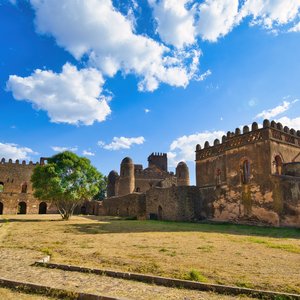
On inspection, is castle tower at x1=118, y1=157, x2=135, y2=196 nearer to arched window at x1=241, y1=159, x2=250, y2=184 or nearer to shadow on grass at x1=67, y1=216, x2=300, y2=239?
shadow on grass at x1=67, y1=216, x2=300, y2=239

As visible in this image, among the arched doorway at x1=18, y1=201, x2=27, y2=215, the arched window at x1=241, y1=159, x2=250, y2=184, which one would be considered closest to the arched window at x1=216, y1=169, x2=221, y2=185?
the arched window at x1=241, y1=159, x2=250, y2=184

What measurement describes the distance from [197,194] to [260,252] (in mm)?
15642

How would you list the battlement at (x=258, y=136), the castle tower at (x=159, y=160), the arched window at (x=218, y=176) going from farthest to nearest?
the castle tower at (x=159, y=160)
the arched window at (x=218, y=176)
the battlement at (x=258, y=136)

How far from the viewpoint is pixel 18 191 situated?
47938 millimetres

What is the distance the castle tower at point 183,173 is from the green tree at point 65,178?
69.6 feet

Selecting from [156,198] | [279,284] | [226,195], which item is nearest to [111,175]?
[156,198]

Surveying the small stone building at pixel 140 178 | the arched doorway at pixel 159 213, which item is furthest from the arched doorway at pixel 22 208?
the arched doorway at pixel 159 213

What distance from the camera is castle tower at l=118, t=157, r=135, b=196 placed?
43062 millimetres

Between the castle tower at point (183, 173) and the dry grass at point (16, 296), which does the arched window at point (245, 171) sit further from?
the castle tower at point (183, 173)

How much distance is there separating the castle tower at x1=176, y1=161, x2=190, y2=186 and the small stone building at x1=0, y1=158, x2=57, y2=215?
21.1 metres

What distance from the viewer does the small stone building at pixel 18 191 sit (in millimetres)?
46219

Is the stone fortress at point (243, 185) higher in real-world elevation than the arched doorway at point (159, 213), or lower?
higher

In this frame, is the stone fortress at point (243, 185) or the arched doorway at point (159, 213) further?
A: the arched doorway at point (159, 213)

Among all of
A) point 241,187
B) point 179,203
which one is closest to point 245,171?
point 241,187
